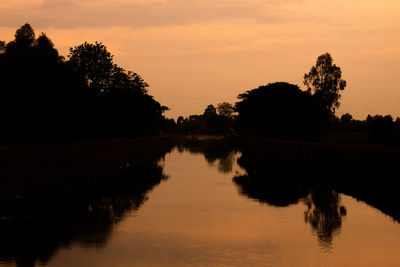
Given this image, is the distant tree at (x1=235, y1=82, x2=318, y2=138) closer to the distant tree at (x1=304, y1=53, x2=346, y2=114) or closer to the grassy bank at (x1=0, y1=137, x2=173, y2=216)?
the distant tree at (x1=304, y1=53, x2=346, y2=114)

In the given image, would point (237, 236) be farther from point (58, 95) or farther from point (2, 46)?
point (2, 46)

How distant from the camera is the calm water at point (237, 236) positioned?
19016mm

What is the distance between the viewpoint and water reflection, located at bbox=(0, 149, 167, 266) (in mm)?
19766

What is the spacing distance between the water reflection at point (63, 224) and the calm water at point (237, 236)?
172 mm

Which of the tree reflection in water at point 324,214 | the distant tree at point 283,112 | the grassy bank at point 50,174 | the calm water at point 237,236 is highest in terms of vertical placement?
the distant tree at point 283,112

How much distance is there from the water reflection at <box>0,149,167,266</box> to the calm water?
0.17m

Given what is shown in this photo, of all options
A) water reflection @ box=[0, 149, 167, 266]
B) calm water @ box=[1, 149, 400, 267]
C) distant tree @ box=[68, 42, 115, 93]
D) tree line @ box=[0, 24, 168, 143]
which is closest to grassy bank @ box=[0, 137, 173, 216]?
water reflection @ box=[0, 149, 167, 266]

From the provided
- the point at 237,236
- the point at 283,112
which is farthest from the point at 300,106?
the point at 237,236

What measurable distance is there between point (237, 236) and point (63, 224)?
8.00m

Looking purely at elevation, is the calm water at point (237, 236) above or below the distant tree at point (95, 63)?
below

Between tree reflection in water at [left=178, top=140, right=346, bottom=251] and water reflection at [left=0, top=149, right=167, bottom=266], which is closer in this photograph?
water reflection at [left=0, top=149, right=167, bottom=266]

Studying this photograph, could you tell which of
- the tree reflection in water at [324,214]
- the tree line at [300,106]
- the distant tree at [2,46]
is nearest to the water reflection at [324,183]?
the tree reflection in water at [324,214]

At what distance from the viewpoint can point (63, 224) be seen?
24.9 metres

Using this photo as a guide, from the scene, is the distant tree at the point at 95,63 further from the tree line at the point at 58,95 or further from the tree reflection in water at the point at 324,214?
the tree reflection in water at the point at 324,214
